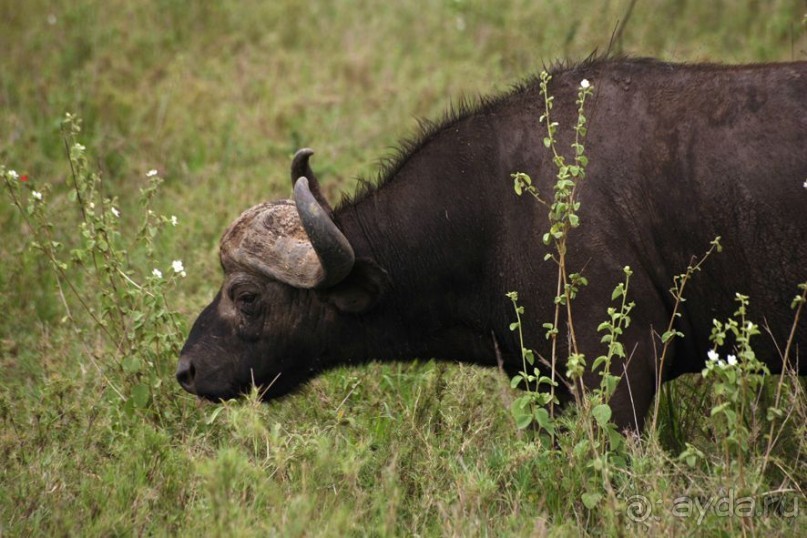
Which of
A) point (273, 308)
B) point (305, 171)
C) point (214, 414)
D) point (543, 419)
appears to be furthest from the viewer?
point (273, 308)

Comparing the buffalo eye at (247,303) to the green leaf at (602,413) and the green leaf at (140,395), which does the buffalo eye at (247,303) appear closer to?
the green leaf at (140,395)

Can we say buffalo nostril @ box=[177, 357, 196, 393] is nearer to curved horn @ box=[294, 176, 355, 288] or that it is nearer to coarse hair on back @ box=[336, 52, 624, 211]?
curved horn @ box=[294, 176, 355, 288]

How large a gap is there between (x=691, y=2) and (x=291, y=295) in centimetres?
757

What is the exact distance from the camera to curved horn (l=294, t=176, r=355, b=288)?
18.9 feet

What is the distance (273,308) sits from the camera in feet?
20.5

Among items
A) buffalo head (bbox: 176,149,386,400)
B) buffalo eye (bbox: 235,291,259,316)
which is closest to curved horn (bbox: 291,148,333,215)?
buffalo head (bbox: 176,149,386,400)

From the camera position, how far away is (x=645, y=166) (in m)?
5.61

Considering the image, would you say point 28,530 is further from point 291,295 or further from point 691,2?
point 691,2

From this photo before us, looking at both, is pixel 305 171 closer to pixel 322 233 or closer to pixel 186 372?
pixel 322 233

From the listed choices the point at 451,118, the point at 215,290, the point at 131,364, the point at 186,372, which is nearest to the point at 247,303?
the point at 186,372

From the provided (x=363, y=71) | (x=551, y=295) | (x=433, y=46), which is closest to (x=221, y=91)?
(x=363, y=71)

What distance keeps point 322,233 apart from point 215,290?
261 cm

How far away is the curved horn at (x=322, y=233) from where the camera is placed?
5750 mm

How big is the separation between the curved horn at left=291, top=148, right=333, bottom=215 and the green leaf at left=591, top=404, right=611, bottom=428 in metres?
1.90
